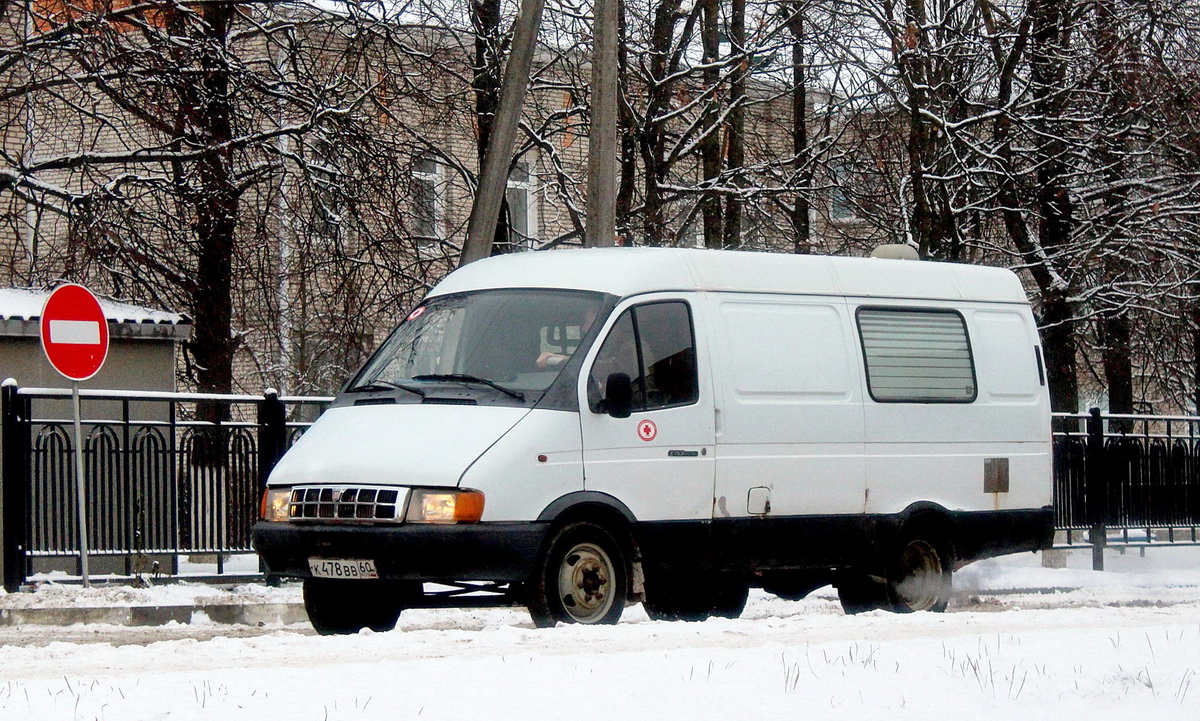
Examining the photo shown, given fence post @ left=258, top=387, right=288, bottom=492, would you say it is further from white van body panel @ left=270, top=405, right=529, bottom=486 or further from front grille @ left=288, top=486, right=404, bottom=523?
front grille @ left=288, top=486, right=404, bottom=523

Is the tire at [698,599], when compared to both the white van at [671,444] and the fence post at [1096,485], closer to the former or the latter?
the white van at [671,444]

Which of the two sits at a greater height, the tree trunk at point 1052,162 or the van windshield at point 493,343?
the tree trunk at point 1052,162

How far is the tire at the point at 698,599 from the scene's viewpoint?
11.3 m

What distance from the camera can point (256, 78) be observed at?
18.2m

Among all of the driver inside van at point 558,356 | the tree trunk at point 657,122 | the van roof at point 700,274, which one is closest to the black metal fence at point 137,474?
the van roof at point 700,274

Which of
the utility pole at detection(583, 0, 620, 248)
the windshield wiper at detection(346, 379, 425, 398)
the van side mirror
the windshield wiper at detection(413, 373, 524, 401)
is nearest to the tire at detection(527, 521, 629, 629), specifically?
the van side mirror

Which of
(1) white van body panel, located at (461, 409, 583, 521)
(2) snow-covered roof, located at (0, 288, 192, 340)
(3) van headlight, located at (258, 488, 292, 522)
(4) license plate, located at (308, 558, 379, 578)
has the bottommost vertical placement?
(4) license plate, located at (308, 558, 379, 578)

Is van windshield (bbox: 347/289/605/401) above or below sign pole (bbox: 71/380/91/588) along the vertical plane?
above

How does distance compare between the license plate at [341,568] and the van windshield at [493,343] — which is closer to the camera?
the license plate at [341,568]

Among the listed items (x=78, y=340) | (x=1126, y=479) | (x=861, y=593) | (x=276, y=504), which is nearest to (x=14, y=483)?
(x=78, y=340)

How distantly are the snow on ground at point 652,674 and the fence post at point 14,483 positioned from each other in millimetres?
4449

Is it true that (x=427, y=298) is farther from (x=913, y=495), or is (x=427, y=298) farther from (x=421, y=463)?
(x=913, y=495)

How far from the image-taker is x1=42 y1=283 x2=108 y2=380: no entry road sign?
45.4ft

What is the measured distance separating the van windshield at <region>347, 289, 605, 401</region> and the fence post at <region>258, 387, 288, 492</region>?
13.5 ft
